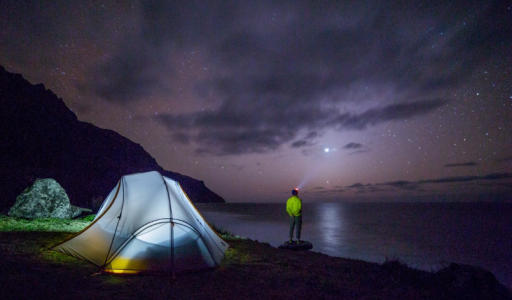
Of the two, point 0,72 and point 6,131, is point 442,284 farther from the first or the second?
point 0,72

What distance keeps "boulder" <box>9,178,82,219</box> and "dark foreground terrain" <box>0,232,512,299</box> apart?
7.81 m

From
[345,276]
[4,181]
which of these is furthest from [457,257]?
[4,181]

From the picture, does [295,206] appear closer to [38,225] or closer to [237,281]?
[237,281]

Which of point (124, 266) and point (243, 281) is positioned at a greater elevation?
point (124, 266)

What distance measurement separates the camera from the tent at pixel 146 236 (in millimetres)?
6979

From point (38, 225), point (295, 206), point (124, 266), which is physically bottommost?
point (124, 266)

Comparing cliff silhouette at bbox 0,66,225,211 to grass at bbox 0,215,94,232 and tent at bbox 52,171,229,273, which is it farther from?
tent at bbox 52,171,229,273

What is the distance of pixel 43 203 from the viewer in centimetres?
1639

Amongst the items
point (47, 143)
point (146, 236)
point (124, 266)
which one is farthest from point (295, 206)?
point (47, 143)

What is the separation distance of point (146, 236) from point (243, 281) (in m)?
2.90

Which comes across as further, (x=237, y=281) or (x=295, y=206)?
(x=295, y=206)

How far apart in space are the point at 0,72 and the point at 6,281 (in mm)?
97972

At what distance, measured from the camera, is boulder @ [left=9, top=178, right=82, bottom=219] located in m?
15.6

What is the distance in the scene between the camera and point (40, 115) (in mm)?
81188
